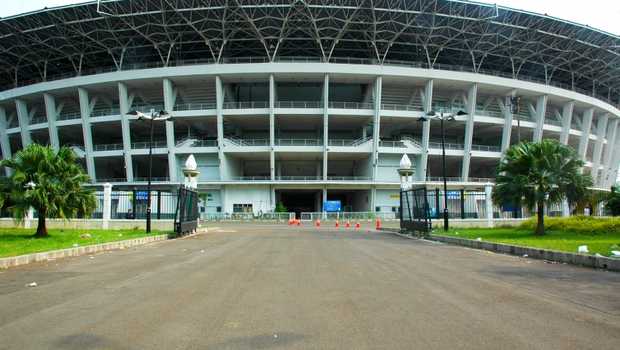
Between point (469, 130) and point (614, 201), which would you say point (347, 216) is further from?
point (614, 201)

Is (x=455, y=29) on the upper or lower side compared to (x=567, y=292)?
upper

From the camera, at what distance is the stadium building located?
4506cm

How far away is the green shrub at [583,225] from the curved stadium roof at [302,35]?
27.5m

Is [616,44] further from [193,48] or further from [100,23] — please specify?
[100,23]

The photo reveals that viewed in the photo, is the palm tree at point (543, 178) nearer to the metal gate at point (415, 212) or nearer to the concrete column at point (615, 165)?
the metal gate at point (415, 212)

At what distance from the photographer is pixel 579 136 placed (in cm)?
5772

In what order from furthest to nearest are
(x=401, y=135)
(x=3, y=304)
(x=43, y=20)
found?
1. (x=401, y=135)
2. (x=43, y=20)
3. (x=3, y=304)

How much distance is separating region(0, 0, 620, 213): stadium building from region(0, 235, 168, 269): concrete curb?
30.5 metres

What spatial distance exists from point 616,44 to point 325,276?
185ft

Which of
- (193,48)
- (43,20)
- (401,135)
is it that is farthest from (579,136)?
(43,20)

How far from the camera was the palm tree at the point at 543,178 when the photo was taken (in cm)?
1909

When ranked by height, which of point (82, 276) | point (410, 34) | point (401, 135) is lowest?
point (82, 276)

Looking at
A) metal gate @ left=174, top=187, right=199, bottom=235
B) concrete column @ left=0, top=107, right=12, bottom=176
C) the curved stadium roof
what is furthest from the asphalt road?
concrete column @ left=0, top=107, right=12, bottom=176

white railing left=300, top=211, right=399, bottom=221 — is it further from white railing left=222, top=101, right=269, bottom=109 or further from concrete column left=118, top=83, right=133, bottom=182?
concrete column left=118, top=83, right=133, bottom=182
